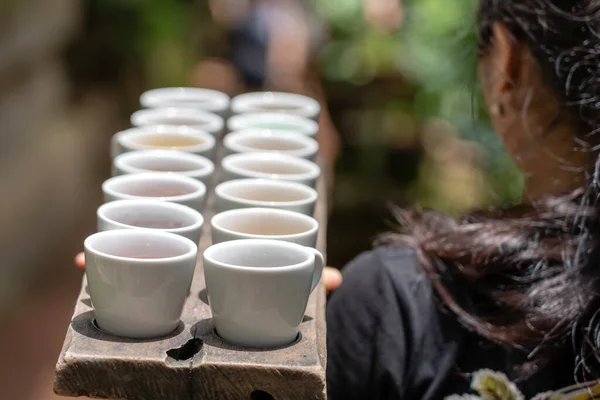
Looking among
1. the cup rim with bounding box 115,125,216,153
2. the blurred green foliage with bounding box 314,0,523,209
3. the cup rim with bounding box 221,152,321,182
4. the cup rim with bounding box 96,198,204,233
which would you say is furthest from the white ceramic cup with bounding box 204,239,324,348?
the blurred green foliage with bounding box 314,0,523,209

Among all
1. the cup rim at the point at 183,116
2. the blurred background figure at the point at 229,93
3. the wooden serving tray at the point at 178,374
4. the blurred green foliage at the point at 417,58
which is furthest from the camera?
the blurred background figure at the point at 229,93

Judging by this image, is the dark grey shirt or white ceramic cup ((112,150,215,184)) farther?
white ceramic cup ((112,150,215,184))

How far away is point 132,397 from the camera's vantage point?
948mm

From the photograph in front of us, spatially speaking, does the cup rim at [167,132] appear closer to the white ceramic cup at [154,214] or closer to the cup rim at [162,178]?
the cup rim at [162,178]

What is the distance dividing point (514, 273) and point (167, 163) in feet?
1.92

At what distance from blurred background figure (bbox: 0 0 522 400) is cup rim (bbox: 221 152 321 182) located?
5.32 feet

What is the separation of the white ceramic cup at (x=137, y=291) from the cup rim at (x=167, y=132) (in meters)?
0.52

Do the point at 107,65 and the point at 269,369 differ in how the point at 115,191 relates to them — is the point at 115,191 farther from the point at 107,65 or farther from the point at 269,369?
the point at 107,65

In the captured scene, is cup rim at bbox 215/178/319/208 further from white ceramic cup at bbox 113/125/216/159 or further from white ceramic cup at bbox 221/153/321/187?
white ceramic cup at bbox 113/125/216/159

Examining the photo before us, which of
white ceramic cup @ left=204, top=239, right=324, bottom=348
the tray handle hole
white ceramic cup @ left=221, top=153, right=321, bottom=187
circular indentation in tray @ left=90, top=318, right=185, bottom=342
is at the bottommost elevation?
the tray handle hole

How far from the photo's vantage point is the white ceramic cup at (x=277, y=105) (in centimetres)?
192

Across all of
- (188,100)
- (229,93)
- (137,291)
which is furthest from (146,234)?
(229,93)

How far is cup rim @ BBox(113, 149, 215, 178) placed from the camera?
139 cm

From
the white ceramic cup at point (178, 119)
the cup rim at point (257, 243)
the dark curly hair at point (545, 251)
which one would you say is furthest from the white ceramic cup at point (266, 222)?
the white ceramic cup at point (178, 119)
